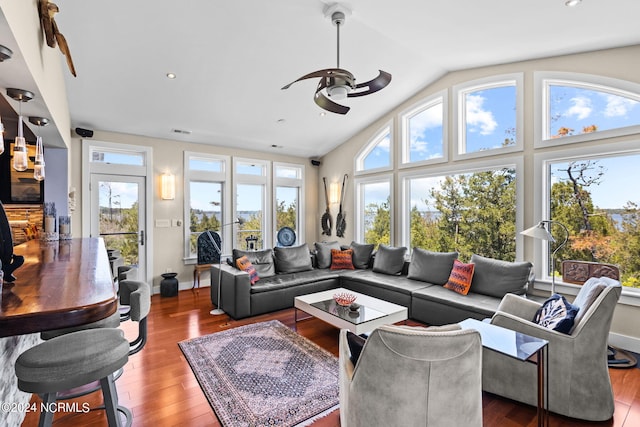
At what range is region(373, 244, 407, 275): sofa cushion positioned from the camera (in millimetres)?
4859

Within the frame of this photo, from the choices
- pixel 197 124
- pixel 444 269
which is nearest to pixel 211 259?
pixel 197 124

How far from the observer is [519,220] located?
13.1 feet

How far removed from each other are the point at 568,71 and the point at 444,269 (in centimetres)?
271

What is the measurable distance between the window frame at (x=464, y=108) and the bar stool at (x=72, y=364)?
449 centimetres

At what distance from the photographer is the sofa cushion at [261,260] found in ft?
15.1

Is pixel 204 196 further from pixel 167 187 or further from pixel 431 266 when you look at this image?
pixel 431 266

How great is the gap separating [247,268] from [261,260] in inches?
16.5

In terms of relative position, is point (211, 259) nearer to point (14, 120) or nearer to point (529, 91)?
point (14, 120)

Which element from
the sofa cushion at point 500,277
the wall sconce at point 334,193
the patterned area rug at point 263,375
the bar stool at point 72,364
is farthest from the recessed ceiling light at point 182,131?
the sofa cushion at point 500,277

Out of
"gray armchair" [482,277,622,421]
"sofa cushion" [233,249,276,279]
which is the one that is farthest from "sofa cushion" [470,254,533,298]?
"sofa cushion" [233,249,276,279]

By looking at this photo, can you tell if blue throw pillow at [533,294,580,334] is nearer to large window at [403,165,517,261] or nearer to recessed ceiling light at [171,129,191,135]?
large window at [403,165,517,261]

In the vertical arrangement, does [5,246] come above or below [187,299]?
above

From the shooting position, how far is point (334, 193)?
674cm

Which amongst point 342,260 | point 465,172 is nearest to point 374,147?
point 465,172
